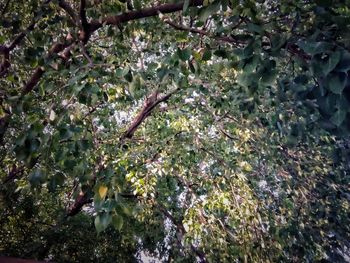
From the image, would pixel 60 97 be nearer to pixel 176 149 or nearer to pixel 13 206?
pixel 176 149

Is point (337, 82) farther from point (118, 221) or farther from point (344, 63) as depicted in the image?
point (118, 221)

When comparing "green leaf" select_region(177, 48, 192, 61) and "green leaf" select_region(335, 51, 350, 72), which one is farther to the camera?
"green leaf" select_region(177, 48, 192, 61)

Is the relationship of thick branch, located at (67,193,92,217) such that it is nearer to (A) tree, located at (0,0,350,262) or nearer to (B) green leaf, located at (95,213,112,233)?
(A) tree, located at (0,0,350,262)

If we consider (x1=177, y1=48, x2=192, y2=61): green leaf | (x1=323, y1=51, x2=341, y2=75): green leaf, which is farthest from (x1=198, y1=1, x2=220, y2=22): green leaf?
(x1=323, y1=51, x2=341, y2=75): green leaf

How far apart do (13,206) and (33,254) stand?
3.56 ft

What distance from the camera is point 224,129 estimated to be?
17.9ft

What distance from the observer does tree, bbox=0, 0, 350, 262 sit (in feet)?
5.55

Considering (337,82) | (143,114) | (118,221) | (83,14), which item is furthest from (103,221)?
(143,114)

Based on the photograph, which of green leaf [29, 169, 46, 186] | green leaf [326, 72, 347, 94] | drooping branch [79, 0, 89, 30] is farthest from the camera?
drooping branch [79, 0, 89, 30]

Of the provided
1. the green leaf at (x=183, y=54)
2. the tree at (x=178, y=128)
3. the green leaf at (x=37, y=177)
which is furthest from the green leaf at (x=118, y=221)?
the green leaf at (x=183, y=54)

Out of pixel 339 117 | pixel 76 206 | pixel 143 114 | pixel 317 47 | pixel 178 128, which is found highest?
pixel 317 47

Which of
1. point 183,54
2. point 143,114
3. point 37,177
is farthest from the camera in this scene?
point 143,114

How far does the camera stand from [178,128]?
16.0ft

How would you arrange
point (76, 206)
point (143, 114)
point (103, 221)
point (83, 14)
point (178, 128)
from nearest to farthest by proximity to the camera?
point (103, 221) → point (83, 14) → point (178, 128) → point (143, 114) → point (76, 206)
